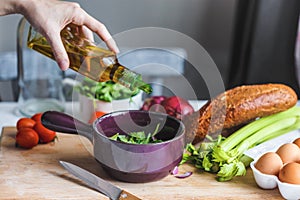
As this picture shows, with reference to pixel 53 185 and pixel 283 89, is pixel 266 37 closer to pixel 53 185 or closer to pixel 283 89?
pixel 283 89

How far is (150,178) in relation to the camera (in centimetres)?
125

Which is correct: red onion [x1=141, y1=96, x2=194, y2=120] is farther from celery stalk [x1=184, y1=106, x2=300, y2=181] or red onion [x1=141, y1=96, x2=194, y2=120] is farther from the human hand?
the human hand

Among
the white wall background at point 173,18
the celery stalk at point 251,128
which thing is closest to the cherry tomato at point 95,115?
the celery stalk at point 251,128

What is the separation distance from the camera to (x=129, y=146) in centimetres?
121

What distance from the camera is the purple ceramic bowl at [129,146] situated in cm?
121

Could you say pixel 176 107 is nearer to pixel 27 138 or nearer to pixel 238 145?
pixel 238 145

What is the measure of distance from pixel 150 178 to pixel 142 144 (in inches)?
3.7

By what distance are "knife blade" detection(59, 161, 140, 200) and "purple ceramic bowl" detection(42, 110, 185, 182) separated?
0.13 feet

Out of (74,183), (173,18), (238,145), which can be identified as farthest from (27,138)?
(173,18)

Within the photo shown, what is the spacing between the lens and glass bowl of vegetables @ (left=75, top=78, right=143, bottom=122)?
1.63m

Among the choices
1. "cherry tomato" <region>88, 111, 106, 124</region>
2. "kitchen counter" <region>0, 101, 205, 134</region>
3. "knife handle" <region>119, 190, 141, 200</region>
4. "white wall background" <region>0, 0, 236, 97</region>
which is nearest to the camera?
"knife handle" <region>119, 190, 141, 200</region>

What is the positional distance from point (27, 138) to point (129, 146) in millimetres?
353

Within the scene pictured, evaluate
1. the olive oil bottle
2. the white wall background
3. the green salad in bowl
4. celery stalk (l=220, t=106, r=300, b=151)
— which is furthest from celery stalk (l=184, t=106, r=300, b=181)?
the white wall background

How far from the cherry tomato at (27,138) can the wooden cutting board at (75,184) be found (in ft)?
0.06
